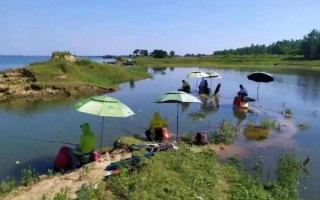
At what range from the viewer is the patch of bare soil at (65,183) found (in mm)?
10328

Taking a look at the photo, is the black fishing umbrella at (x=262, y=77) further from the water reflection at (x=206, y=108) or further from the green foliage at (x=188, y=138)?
the green foliage at (x=188, y=138)

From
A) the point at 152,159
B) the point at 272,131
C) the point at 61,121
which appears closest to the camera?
the point at 152,159

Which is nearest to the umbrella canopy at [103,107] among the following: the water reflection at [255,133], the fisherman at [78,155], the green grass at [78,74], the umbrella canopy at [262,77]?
the fisherman at [78,155]

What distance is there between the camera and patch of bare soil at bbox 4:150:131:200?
33.9 feet

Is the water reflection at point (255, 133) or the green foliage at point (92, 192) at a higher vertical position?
the green foliage at point (92, 192)

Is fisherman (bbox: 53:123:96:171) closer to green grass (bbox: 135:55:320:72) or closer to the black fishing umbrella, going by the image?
the black fishing umbrella

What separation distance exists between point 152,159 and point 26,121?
1296cm

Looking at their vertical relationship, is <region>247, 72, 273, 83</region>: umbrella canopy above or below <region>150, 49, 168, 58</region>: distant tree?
below

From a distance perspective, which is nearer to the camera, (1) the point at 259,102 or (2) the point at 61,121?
(2) the point at 61,121

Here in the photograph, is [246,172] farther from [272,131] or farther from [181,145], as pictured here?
[272,131]

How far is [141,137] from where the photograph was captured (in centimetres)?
1806

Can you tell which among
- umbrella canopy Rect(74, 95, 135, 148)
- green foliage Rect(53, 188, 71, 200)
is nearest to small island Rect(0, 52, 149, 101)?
umbrella canopy Rect(74, 95, 135, 148)

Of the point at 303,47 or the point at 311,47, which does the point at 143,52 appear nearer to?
the point at 303,47

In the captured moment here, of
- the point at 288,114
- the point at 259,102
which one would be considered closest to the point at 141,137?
the point at 288,114
